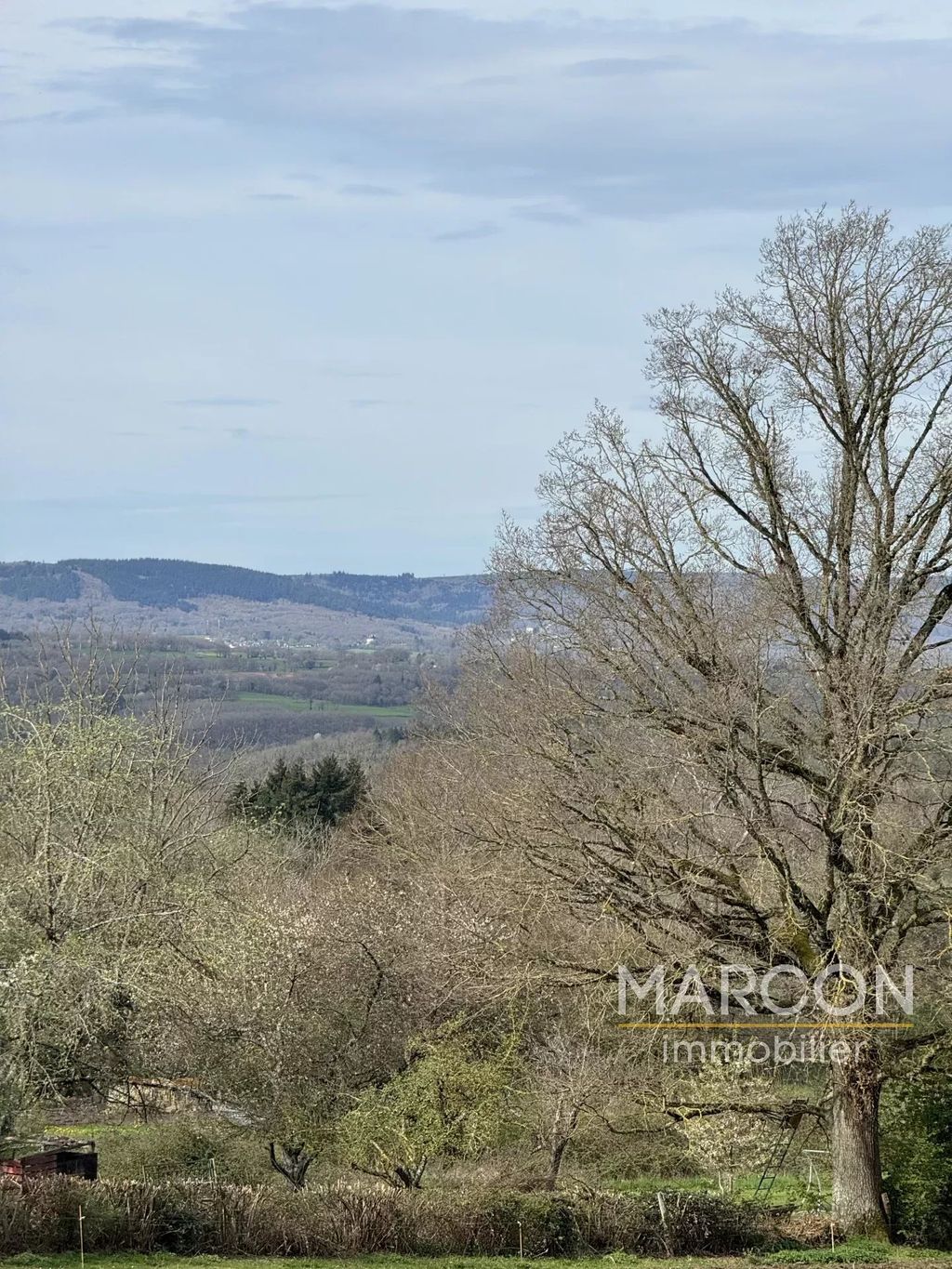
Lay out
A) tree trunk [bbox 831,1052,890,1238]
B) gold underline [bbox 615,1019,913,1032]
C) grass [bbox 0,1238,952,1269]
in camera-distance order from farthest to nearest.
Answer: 1. tree trunk [bbox 831,1052,890,1238]
2. gold underline [bbox 615,1019,913,1032]
3. grass [bbox 0,1238,952,1269]

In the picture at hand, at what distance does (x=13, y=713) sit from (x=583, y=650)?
37.3 ft

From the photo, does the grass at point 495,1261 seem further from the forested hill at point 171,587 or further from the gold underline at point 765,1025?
the forested hill at point 171,587

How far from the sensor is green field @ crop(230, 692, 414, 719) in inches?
3632

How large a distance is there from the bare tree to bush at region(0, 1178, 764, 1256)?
6.89 ft

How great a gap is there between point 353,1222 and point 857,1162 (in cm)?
576

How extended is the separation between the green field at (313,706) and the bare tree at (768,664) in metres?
74.9

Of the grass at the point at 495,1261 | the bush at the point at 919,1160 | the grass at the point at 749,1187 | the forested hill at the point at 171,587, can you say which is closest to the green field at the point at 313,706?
the forested hill at the point at 171,587

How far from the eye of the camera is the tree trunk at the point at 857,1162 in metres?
15.2

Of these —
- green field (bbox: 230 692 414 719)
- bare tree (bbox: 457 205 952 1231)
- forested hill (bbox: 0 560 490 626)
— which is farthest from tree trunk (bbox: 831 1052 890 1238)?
forested hill (bbox: 0 560 490 626)

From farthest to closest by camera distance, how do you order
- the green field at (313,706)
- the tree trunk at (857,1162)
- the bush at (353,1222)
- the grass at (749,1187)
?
the green field at (313,706), the grass at (749,1187), the tree trunk at (857,1162), the bush at (353,1222)

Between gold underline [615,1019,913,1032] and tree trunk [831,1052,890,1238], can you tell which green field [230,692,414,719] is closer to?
gold underline [615,1019,913,1032]

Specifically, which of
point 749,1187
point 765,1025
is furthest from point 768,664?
point 749,1187

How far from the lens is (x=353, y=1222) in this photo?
14.2 meters

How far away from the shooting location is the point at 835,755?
14664 mm
